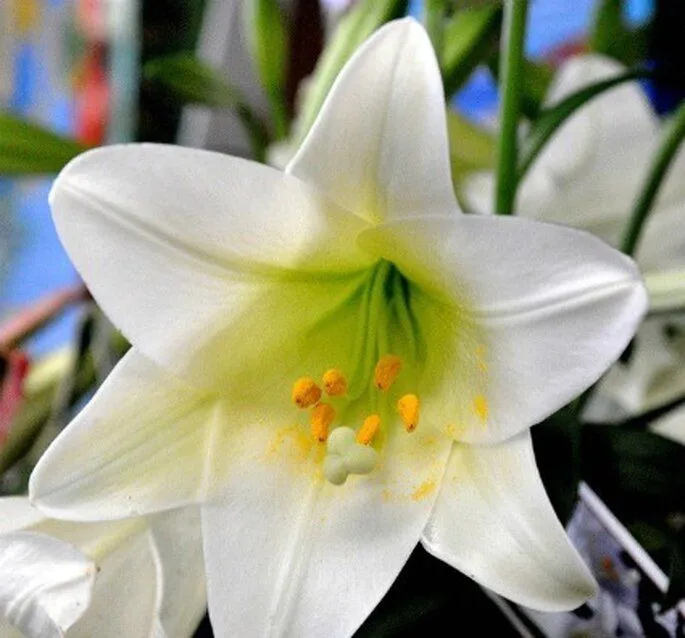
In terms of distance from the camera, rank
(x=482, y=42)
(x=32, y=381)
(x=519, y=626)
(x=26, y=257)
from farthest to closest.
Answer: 1. (x=26, y=257)
2. (x=32, y=381)
3. (x=482, y=42)
4. (x=519, y=626)

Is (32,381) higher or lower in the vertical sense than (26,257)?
higher

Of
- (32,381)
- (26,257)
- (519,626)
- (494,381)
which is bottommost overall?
(26,257)

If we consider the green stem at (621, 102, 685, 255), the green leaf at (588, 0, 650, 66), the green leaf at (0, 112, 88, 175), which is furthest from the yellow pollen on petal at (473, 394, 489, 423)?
the green leaf at (588, 0, 650, 66)

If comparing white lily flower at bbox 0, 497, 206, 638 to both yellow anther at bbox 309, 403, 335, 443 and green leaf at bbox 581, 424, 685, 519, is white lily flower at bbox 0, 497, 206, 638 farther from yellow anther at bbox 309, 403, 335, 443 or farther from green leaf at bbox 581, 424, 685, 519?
green leaf at bbox 581, 424, 685, 519

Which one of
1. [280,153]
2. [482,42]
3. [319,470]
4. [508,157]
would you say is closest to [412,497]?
[319,470]

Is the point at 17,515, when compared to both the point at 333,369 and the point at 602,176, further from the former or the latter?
the point at 602,176

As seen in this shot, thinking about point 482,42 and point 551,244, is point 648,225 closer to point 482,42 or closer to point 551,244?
point 482,42
